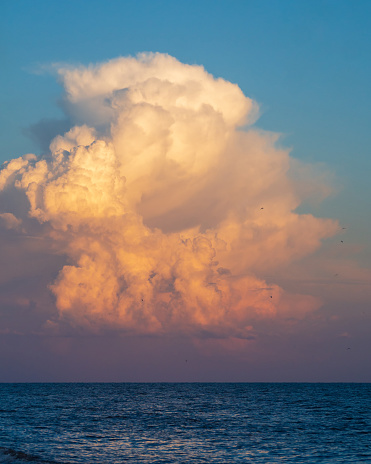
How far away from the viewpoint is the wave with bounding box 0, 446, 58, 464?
49.5 meters

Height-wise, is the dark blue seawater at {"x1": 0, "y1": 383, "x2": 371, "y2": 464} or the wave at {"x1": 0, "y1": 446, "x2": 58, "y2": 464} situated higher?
the wave at {"x1": 0, "y1": 446, "x2": 58, "y2": 464}

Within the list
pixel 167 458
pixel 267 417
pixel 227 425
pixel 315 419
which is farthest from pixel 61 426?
pixel 315 419

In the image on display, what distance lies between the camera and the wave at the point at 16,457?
49500 millimetres

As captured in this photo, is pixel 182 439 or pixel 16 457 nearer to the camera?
pixel 16 457

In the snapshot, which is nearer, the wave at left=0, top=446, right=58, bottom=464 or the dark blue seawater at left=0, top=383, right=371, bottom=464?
the wave at left=0, top=446, right=58, bottom=464

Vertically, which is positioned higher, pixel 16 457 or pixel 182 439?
pixel 16 457

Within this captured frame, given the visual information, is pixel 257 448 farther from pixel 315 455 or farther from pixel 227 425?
pixel 227 425

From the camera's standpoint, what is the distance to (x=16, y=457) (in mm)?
51406

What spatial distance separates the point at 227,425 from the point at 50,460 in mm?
39295

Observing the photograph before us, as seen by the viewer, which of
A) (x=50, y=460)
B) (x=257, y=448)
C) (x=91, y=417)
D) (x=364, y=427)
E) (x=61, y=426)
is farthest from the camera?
(x=91, y=417)

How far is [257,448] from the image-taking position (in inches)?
2389

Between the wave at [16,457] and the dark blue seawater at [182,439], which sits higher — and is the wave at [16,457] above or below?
above

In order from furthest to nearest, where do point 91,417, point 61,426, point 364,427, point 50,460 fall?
point 91,417, point 364,427, point 61,426, point 50,460

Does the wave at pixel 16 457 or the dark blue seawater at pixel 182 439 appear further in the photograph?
the dark blue seawater at pixel 182 439
